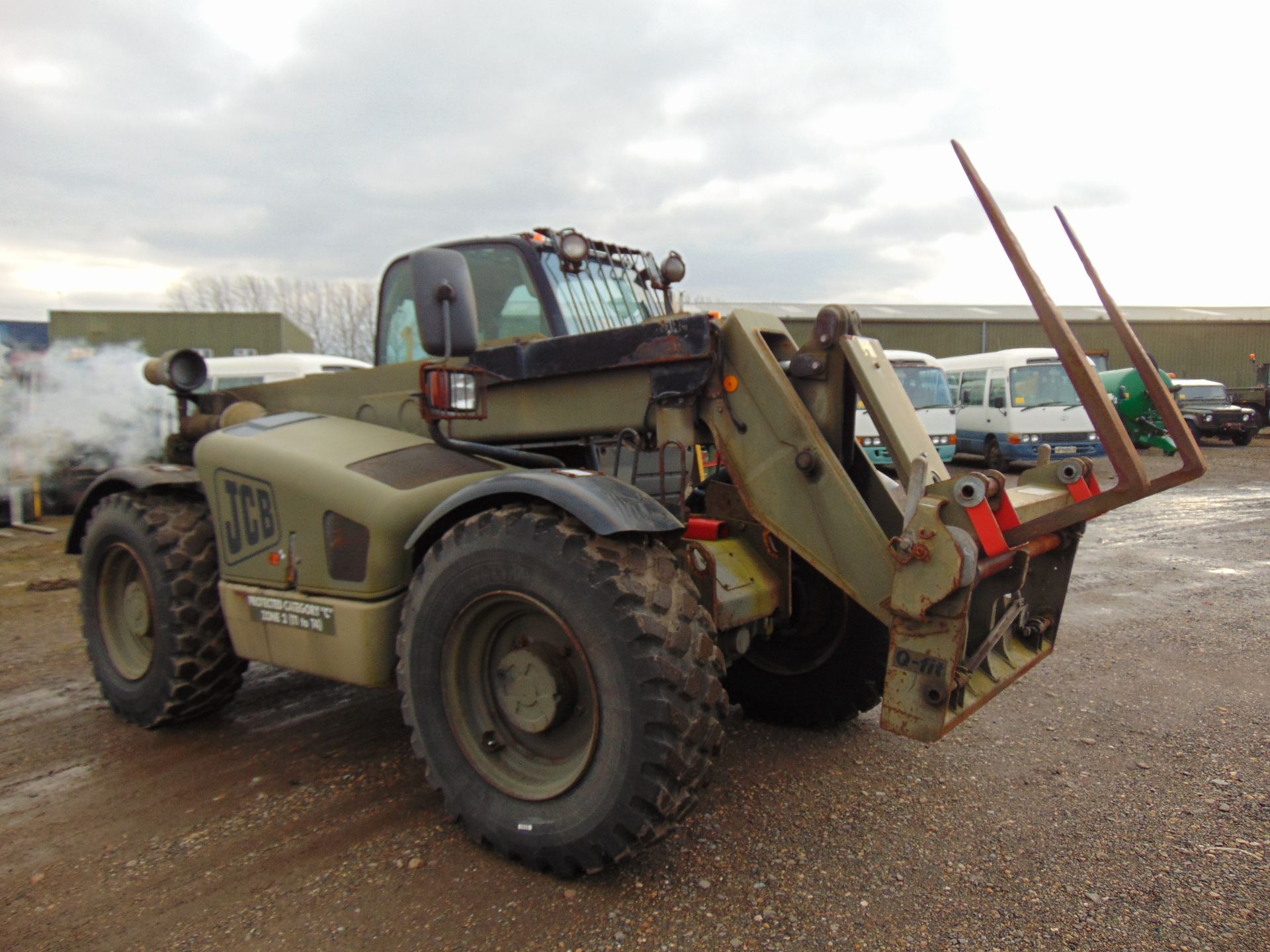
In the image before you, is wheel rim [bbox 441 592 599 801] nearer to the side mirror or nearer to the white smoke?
the side mirror

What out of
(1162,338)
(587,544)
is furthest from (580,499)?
(1162,338)

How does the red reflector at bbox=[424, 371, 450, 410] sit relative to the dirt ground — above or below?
above

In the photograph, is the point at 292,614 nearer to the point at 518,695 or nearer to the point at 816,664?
the point at 518,695

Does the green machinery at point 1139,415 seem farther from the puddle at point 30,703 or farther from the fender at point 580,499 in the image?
the puddle at point 30,703

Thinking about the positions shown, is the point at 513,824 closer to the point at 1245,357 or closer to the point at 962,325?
the point at 962,325

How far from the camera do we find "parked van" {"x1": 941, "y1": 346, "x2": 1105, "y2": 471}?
17.0m

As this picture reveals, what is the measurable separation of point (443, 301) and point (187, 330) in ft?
76.1

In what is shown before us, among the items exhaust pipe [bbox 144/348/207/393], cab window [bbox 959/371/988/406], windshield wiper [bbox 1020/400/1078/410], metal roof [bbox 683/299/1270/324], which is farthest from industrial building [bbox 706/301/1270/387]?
exhaust pipe [bbox 144/348/207/393]

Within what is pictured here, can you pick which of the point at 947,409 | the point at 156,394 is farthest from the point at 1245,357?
the point at 156,394

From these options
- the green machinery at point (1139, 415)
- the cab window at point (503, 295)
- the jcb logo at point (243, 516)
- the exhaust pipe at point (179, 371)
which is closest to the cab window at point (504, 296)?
the cab window at point (503, 295)

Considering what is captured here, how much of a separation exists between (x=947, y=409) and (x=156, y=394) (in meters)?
13.4

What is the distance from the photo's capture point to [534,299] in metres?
4.05

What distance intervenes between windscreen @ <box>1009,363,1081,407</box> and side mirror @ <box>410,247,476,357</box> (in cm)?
1644

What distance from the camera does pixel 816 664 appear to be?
412cm
